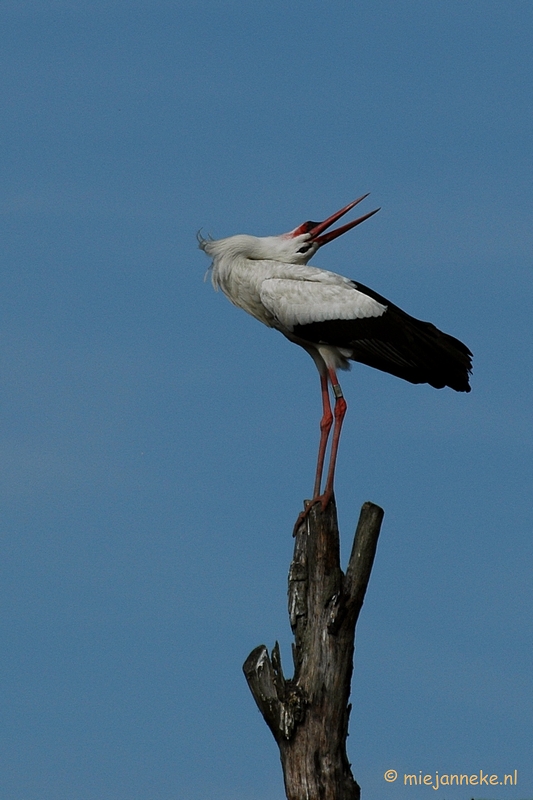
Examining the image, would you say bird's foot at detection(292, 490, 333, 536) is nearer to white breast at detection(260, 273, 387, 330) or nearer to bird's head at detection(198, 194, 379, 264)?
white breast at detection(260, 273, 387, 330)

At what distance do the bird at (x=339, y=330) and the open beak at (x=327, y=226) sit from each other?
419 millimetres

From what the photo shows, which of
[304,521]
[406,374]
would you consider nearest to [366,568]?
[304,521]

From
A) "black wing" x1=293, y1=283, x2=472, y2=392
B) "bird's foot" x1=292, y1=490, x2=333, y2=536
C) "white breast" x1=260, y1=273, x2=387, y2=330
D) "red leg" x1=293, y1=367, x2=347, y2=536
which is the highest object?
"white breast" x1=260, y1=273, x2=387, y2=330

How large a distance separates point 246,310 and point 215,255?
623 millimetres

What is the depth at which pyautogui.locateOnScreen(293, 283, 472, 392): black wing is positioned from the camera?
35.2ft

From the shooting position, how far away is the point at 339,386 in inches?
428

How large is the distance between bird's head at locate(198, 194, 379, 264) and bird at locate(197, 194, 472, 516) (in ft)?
0.46

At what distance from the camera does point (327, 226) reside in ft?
37.9

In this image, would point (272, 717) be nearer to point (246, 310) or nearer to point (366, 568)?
point (366, 568)

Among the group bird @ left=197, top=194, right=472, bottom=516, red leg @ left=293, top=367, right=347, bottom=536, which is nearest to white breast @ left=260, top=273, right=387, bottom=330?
bird @ left=197, top=194, right=472, bottom=516

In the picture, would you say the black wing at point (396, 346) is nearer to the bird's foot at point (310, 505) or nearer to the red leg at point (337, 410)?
the red leg at point (337, 410)

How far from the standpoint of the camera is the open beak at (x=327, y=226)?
11.5 m

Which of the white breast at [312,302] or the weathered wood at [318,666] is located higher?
the white breast at [312,302]

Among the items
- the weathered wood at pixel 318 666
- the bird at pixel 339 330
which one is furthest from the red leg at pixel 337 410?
the weathered wood at pixel 318 666
